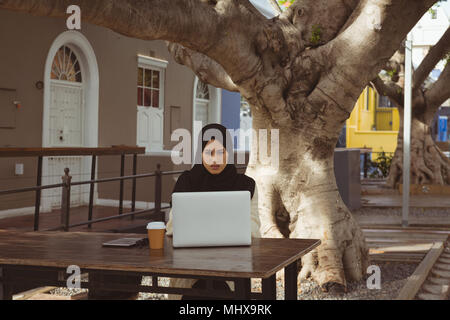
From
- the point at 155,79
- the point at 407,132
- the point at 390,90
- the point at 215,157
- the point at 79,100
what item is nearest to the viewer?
the point at 215,157

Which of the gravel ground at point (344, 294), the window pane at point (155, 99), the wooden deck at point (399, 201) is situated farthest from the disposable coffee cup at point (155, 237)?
the window pane at point (155, 99)

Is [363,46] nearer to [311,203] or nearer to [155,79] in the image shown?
[311,203]

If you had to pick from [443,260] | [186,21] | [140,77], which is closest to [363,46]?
[186,21]

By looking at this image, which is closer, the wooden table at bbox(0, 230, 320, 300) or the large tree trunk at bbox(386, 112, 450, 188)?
the wooden table at bbox(0, 230, 320, 300)

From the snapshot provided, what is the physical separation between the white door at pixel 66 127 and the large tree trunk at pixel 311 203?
5042 millimetres

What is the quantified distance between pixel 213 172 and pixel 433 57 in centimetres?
1171

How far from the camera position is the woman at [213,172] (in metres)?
4.71

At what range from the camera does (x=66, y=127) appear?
482 inches

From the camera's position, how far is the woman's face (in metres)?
4.71

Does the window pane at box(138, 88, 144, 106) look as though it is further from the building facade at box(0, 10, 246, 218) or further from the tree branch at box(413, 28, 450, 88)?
the tree branch at box(413, 28, 450, 88)

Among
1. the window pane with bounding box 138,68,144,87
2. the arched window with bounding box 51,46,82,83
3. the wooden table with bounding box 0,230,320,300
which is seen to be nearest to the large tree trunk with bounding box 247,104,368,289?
the wooden table with bounding box 0,230,320,300

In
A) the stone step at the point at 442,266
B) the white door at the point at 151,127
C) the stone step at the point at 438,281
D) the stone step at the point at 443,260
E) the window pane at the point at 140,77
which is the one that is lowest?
the stone step at the point at 438,281

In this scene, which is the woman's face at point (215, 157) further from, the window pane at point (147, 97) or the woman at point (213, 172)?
the window pane at point (147, 97)

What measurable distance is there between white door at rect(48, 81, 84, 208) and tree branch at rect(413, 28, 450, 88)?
299 inches
